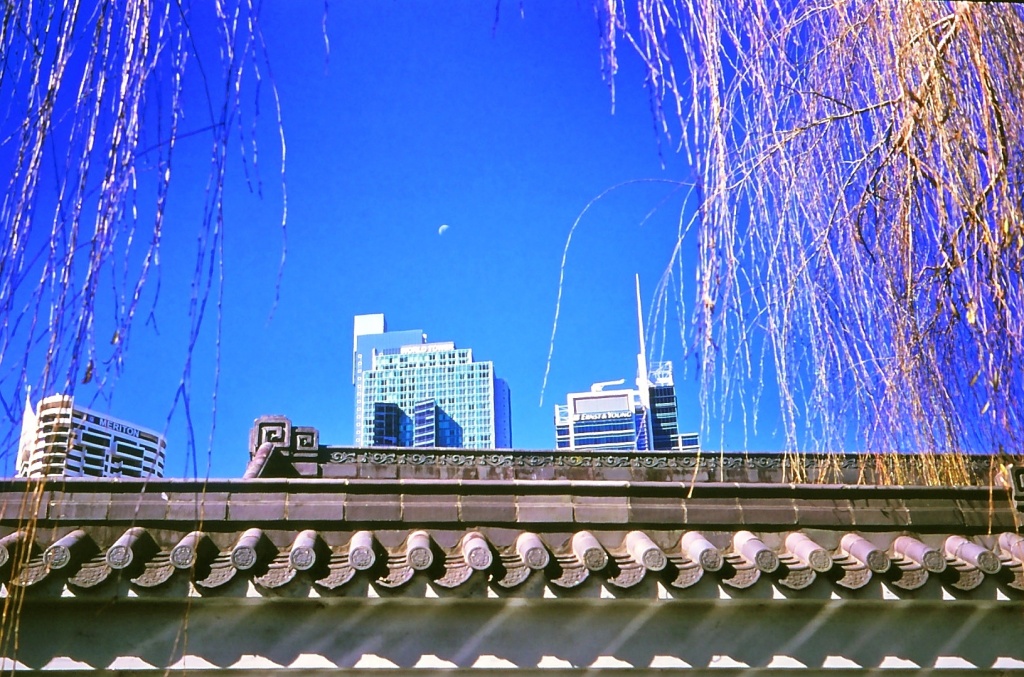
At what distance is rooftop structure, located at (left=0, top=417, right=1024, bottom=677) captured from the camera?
14.3 feet

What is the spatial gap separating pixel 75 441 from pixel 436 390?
4087 inches

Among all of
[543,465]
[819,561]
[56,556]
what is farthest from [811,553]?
[543,465]

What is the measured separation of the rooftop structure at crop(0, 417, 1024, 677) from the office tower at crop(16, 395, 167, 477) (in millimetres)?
680

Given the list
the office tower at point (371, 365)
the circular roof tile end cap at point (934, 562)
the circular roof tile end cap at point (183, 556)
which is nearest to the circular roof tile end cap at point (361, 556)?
the circular roof tile end cap at point (183, 556)

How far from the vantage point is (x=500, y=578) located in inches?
176

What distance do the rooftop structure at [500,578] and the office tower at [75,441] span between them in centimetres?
68

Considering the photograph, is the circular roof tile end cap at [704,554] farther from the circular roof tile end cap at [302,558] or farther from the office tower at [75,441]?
the office tower at [75,441]

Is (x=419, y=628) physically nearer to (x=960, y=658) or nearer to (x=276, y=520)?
(x=276, y=520)

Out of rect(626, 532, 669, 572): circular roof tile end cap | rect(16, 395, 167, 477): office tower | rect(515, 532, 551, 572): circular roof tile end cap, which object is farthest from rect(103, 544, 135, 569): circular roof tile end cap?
rect(626, 532, 669, 572): circular roof tile end cap

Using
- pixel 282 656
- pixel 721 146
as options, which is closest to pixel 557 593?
pixel 282 656

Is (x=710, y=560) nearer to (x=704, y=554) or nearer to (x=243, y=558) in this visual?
(x=704, y=554)

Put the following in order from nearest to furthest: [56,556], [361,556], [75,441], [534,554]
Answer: [75,441] → [56,556] → [361,556] → [534,554]

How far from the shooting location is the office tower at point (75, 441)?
2.83 m

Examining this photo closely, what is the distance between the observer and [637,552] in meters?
4.64
